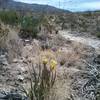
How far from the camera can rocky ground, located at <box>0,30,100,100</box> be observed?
7.04 meters

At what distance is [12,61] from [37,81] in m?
3.23

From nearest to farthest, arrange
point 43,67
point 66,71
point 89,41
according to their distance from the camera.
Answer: point 43,67 < point 66,71 < point 89,41

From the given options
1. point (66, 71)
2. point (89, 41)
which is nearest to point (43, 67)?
point (66, 71)

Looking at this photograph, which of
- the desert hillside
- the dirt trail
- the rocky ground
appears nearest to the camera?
the desert hillside

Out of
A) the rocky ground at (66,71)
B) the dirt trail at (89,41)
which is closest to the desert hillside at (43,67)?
the rocky ground at (66,71)

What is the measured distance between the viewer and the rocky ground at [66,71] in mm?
7043

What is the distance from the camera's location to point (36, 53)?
388 inches

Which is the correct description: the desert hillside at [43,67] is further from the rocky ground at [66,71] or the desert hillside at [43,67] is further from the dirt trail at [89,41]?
the dirt trail at [89,41]

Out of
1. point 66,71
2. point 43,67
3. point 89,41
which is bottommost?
point 89,41

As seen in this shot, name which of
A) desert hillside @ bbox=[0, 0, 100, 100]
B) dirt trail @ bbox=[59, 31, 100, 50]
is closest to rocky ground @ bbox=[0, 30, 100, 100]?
desert hillside @ bbox=[0, 0, 100, 100]

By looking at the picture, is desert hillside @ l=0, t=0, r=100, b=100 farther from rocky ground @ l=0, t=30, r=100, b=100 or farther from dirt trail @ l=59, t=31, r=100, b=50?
dirt trail @ l=59, t=31, r=100, b=50

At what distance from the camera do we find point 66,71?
852 cm

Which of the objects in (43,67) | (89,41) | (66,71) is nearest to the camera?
(43,67)

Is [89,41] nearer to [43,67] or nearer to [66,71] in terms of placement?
[66,71]
